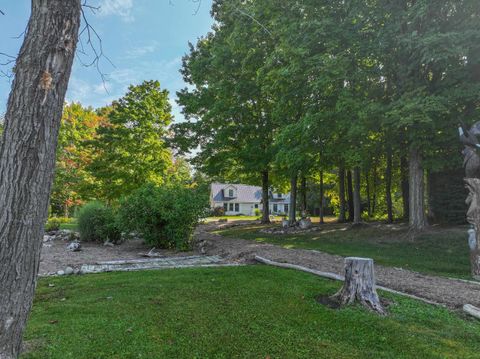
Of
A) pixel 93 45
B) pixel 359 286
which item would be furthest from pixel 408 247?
pixel 93 45

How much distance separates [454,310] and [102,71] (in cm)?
529

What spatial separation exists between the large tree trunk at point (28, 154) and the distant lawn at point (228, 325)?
2.94 feet

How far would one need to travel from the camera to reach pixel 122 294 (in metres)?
4.36

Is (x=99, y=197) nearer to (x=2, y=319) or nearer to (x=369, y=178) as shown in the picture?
(x=369, y=178)

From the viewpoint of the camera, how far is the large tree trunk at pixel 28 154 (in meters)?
2.02

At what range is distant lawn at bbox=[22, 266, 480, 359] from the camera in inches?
110

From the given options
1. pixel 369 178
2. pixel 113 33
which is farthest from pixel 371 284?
pixel 369 178

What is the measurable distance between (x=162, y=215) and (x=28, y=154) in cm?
724

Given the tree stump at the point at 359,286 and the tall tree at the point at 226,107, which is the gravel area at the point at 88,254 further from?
the tall tree at the point at 226,107

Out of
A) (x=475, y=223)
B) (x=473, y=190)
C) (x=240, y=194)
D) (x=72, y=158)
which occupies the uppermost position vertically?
(x=72, y=158)

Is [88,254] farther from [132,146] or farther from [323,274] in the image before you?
[132,146]

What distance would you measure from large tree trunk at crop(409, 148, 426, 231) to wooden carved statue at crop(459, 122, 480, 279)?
350 centimetres

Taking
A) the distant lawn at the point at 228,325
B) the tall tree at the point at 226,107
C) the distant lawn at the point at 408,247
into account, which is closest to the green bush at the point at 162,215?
the distant lawn at the point at 408,247

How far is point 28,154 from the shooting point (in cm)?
205
